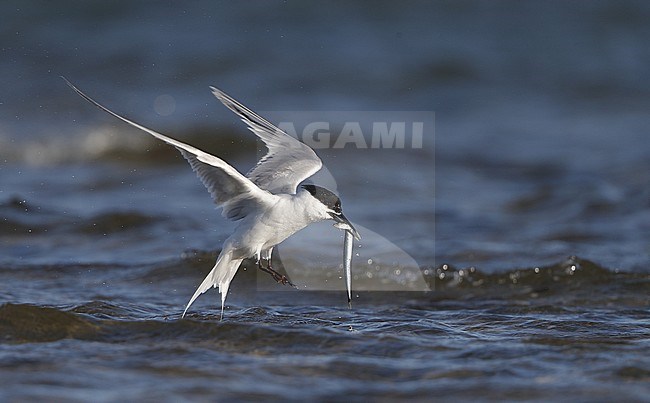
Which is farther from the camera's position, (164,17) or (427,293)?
(164,17)

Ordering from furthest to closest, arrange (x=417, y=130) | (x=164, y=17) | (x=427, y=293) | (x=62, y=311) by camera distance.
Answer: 1. (x=164, y=17)
2. (x=417, y=130)
3. (x=427, y=293)
4. (x=62, y=311)

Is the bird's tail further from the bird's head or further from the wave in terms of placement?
the wave

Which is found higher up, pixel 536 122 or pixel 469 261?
pixel 536 122

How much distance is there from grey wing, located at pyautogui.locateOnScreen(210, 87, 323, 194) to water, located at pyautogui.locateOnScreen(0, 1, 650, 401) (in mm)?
738

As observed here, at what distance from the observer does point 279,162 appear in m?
5.62

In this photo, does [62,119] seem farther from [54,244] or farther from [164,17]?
[54,244]

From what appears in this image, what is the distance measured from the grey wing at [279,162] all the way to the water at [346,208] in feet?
2.42

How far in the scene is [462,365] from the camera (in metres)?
4.45

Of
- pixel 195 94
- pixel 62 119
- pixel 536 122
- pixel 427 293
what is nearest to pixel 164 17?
pixel 195 94

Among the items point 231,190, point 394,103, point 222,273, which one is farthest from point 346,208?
point 394,103

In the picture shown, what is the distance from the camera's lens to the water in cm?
443

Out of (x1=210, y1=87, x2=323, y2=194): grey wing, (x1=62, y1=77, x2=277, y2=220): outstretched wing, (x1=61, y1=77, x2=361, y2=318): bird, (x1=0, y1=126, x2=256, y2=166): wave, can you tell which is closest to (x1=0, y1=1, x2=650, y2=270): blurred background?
(x1=0, y1=126, x2=256, y2=166): wave

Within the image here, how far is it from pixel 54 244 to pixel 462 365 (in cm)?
380

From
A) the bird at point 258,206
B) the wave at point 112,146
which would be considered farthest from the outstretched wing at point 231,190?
the wave at point 112,146
